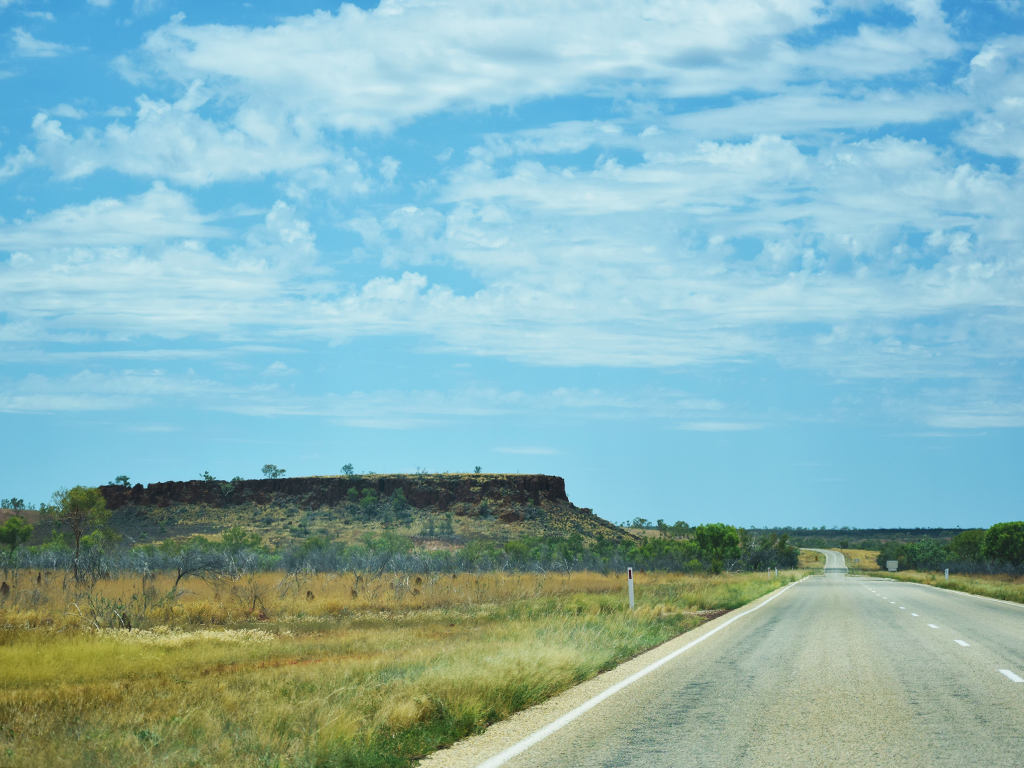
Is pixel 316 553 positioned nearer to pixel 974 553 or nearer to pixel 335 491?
pixel 335 491

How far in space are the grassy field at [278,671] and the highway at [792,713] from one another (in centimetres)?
68

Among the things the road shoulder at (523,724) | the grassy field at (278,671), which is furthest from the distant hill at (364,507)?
the road shoulder at (523,724)

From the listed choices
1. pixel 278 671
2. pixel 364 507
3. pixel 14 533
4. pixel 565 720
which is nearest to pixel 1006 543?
pixel 364 507

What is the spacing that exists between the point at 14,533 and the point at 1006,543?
104100mm

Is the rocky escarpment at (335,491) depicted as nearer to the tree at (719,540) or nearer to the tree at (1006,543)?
the tree at (719,540)

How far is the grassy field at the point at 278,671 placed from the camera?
8.09m

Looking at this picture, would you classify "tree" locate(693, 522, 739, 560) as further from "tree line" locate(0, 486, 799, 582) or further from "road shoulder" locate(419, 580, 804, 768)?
"road shoulder" locate(419, 580, 804, 768)

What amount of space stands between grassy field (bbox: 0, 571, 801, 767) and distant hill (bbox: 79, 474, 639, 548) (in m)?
80.0

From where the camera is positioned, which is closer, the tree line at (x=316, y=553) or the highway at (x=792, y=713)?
the highway at (x=792, y=713)

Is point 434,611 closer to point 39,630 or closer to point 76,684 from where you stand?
point 39,630

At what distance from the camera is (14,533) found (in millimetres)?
90250

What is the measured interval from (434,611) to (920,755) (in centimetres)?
2632

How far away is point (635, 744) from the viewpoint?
7852mm

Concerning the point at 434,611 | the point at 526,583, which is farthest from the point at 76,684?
the point at 526,583
